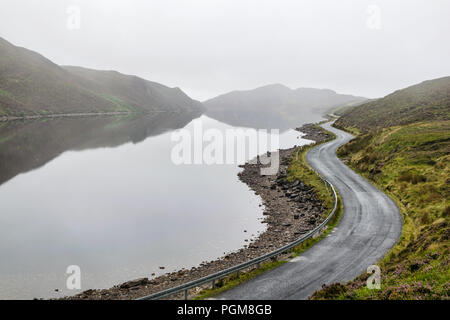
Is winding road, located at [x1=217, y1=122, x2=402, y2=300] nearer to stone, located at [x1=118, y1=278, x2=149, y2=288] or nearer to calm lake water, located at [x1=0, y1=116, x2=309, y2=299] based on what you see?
stone, located at [x1=118, y1=278, x2=149, y2=288]

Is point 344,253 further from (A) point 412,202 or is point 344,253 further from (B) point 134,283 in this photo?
(A) point 412,202

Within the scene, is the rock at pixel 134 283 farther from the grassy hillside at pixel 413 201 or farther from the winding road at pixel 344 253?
the grassy hillside at pixel 413 201

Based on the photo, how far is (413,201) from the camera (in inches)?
1243

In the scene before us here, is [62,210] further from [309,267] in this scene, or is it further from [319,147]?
[319,147]

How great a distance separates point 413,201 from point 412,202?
0.33 meters

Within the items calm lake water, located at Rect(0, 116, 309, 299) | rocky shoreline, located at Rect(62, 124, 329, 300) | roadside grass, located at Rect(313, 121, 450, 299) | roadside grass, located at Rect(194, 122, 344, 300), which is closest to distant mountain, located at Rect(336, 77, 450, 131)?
roadside grass, located at Rect(313, 121, 450, 299)

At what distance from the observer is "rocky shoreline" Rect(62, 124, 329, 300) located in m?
19.4

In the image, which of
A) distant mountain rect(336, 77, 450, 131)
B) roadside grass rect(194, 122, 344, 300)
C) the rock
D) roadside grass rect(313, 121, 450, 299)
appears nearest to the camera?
roadside grass rect(313, 121, 450, 299)

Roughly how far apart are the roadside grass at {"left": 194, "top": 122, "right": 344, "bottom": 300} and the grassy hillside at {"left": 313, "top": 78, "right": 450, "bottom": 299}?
461 centimetres

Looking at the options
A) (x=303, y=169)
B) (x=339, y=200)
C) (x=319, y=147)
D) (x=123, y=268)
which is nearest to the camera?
(x=123, y=268)
